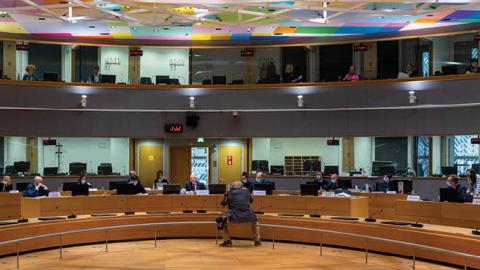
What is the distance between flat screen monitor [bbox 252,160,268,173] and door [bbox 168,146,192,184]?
2.52 meters

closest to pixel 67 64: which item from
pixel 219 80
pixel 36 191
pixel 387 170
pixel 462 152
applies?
pixel 219 80

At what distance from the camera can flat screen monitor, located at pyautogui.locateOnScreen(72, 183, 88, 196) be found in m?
14.9

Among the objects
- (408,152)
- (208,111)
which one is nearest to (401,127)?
(408,152)

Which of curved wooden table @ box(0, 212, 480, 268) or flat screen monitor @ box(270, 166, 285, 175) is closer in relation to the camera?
curved wooden table @ box(0, 212, 480, 268)

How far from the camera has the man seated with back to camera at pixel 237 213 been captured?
1310 cm

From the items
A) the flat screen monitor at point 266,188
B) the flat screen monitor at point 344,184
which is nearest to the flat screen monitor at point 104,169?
the flat screen monitor at point 266,188

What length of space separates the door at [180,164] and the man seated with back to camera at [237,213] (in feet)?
30.3

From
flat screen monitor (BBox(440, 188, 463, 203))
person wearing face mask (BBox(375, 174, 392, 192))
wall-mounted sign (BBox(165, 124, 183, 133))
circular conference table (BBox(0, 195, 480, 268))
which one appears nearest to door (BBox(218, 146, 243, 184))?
wall-mounted sign (BBox(165, 124, 183, 133))

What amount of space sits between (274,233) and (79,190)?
4.80 metres

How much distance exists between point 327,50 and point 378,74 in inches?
80.3

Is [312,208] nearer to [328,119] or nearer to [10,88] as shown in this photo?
[328,119]

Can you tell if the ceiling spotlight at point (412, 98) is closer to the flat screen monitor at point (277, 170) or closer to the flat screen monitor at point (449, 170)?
the flat screen monitor at point (449, 170)

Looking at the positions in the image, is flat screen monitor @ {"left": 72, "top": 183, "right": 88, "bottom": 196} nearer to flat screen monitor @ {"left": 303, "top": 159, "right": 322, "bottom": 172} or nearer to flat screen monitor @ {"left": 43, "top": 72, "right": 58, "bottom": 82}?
flat screen monitor @ {"left": 43, "top": 72, "right": 58, "bottom": 82}

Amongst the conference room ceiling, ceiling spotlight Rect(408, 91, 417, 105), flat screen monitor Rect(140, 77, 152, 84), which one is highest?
the conference room ceiling
